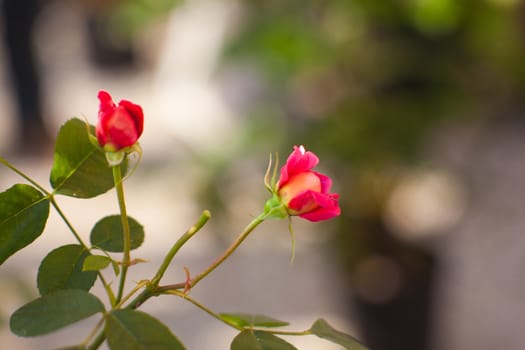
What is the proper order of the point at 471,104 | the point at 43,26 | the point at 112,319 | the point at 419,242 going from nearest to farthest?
the point at 112,319 < the point at 471,104 < the point at 419,242 < the point at 43,26

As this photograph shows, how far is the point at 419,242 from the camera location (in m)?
1.59

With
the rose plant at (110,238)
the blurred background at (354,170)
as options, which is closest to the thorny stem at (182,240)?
the rose plant at (110,238)

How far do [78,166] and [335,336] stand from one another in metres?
0.13

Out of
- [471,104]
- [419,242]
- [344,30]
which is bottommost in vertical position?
[419,242]

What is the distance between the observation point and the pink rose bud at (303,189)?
30 cm

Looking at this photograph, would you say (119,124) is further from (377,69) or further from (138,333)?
(377,69)

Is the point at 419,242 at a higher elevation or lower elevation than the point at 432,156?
lower

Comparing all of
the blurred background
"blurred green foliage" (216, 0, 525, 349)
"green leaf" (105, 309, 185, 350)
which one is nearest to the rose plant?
"green leaf" (105, 309, 185, 350)

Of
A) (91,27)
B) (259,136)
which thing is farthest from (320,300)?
(91,27)

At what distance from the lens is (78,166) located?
1.07ft

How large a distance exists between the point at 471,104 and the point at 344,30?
256 millimetres

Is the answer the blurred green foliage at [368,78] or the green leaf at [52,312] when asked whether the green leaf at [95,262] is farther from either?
the blurred green foliage at [368,78]

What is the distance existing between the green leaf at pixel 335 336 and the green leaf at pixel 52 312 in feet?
0.29

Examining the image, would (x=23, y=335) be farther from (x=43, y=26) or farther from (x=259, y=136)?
(x=43, y=26)
